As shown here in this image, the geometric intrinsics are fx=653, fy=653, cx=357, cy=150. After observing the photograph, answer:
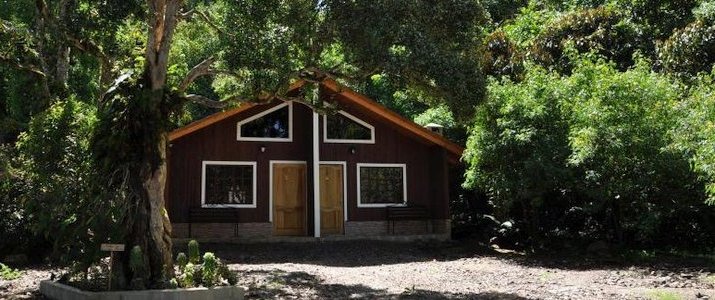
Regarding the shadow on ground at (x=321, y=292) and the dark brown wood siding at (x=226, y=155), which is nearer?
the shadow on ground at (x=321, y=292)

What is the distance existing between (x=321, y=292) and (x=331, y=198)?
8.02 m

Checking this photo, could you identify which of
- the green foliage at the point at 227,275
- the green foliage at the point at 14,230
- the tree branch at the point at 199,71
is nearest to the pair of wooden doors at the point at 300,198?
the green foliage at the point at 14,230

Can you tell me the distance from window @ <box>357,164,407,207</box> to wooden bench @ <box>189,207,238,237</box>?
341 centimetres

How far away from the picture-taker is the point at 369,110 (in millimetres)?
17344

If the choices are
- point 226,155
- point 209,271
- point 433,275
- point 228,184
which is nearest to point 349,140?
point 226,155

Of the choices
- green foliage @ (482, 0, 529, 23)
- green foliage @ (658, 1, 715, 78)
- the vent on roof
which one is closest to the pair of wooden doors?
the vent on roof

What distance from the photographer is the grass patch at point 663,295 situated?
8812mm

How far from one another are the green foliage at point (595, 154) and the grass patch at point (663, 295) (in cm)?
359

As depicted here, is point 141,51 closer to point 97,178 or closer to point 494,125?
point 97,178

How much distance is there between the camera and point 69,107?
9695 millimetres

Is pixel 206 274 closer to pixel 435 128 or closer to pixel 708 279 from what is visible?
pixel 708 279

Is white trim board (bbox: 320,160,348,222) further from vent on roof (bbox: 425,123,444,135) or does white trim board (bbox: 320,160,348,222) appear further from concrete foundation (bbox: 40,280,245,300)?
concrete foundation (bbox: 40,280,245,300)

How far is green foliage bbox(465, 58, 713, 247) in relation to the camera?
12.6m

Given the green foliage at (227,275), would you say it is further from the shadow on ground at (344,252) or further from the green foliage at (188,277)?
the shadow on ground at (344,252)
